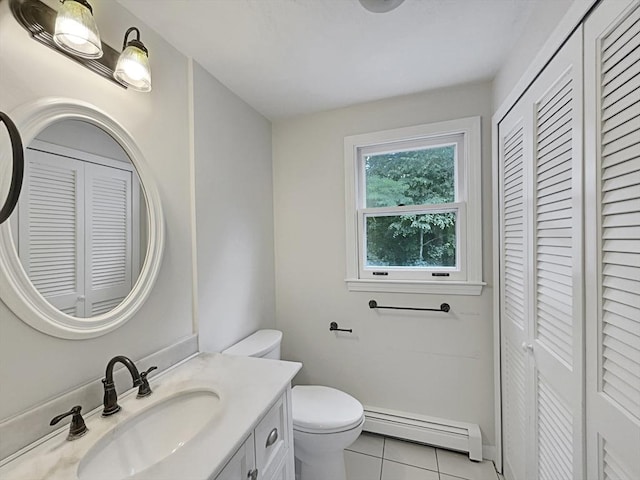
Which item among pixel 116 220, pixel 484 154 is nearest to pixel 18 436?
pixel 116 220

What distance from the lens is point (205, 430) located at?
2.67 ft

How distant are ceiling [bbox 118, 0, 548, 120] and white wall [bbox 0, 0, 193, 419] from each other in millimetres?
165

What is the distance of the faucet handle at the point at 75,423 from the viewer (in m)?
0.80

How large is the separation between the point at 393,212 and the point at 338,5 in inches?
46.7

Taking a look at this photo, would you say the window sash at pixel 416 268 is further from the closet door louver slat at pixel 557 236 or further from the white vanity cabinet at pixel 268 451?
the white vanity cabinet at pixel 268 451

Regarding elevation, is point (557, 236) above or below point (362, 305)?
above

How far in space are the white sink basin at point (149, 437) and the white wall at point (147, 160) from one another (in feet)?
0.75

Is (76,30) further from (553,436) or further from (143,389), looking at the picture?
(553,436)

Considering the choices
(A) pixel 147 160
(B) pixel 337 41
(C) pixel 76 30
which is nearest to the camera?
(C) pixel 76 30

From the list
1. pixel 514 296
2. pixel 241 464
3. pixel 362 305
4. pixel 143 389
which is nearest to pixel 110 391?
pixel 143 389

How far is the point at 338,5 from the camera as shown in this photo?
111cm

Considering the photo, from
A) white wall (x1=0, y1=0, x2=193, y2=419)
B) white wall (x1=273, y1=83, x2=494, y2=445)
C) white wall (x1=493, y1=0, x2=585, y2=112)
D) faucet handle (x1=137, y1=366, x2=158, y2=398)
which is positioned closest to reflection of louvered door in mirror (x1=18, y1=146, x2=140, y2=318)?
white wall (x1=0, y1=0, x2=193, y2=419)

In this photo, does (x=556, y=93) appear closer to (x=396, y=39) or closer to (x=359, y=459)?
(x=396, y=39)

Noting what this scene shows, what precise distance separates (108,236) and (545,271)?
166 centimetres
